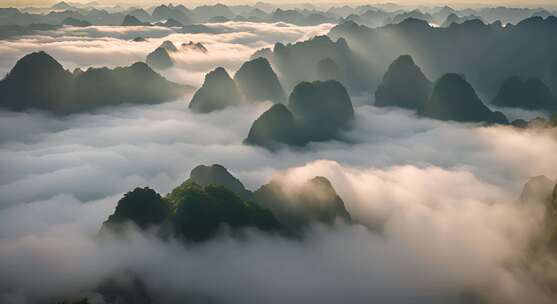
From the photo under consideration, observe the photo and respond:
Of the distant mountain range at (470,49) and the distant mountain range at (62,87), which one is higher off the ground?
the distant mountain range at (470,49)

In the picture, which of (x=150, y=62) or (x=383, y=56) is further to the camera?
(x=150, y=62)

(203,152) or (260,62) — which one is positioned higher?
(260,62)

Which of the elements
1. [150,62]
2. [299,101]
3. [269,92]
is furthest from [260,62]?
[150,62]

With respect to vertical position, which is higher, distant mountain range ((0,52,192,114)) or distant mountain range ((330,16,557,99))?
distant mountain range ((330,16,557,99))

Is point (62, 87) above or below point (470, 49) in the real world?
below

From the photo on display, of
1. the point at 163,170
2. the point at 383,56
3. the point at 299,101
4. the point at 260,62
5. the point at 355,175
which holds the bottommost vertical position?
the point at 163,170

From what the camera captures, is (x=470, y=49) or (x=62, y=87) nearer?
(x=62, y=87)

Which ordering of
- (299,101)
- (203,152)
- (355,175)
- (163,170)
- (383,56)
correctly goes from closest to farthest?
(355,175), (163,170), (203,152), (299,101), (383,56)

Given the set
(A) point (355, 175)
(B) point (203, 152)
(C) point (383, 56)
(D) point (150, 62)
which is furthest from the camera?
(D) point (150, 62)

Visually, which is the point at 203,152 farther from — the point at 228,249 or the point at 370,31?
the point at 370,31

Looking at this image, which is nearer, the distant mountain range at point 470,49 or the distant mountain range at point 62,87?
the distant mountain range at point 62,87

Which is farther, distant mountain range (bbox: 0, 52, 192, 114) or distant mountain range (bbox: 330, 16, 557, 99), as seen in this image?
distant mountain range (bbox: 330, 16, 557, 99)
